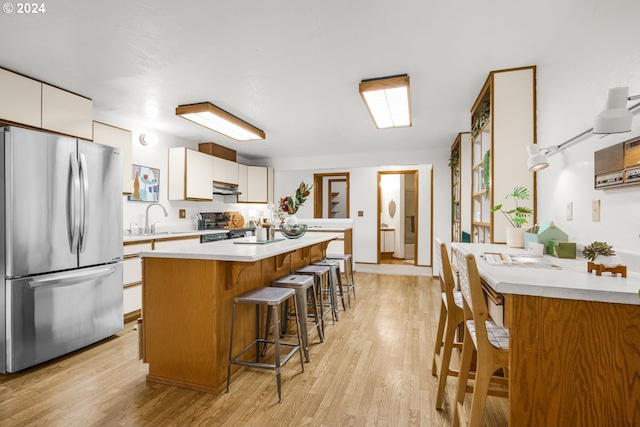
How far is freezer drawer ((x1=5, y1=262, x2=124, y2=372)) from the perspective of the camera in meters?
2.33

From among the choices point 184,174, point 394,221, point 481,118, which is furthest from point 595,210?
point 394,221

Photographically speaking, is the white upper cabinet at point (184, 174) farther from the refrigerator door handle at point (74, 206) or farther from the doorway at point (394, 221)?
the doorway at point (394, 221)

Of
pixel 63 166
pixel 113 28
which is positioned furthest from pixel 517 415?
pixel 63 166

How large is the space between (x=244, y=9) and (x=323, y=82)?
1.13 m

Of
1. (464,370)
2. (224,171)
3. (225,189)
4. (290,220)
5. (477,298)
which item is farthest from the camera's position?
(225,189)

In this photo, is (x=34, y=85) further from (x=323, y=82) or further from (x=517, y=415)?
(x=517, y=415)

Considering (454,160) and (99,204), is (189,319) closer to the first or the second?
(99,204)

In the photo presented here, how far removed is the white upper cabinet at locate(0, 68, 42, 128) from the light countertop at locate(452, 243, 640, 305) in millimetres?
3591

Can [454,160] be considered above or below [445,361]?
above

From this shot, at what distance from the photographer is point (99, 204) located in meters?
2.90

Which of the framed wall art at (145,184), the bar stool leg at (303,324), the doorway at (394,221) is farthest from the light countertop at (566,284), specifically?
the doorway at (394,221)

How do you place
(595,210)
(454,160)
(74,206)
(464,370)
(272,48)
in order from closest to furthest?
(464,370) → (595,210) → (272,48) → (74,206) → (454,160)

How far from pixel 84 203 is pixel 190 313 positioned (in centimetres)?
152

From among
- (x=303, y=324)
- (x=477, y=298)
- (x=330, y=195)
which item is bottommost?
(x=303, y=324)
